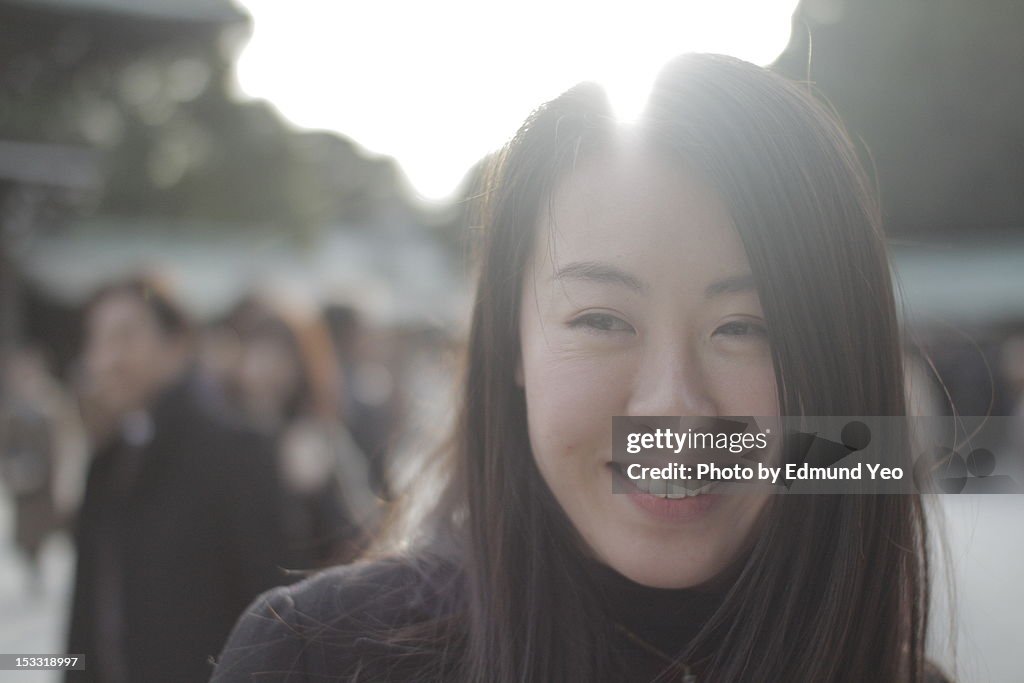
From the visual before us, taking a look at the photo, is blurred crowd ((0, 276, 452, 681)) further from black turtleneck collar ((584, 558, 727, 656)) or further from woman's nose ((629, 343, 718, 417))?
woman's nose ((629, 343, 718, 417))

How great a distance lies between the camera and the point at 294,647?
1.36 m

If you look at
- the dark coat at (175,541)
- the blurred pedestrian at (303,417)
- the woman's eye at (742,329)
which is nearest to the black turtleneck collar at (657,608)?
the woman's eye at (742,329)

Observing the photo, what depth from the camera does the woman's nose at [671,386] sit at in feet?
3.93

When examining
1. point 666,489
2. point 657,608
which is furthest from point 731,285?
point 657,608

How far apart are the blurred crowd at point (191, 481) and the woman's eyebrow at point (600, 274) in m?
0.89

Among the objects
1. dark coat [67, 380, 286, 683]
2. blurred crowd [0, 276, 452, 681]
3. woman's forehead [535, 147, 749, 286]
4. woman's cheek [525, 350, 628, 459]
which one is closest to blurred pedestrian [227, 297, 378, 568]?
blurred crowd [0, 276, 452, 681]

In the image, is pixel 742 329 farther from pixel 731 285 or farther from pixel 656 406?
pixel 656 406

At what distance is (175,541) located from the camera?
2.69 meters

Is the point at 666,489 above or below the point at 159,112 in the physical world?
below

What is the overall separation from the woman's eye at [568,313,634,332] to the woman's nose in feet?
0.17

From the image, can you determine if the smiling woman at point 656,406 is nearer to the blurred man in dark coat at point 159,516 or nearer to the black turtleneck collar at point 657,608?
the black turtleneck collar at point 657,608

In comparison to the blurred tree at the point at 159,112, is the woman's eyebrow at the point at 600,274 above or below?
below

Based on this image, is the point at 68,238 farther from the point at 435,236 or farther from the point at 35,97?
the point at 435,236

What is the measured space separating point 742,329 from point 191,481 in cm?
210
